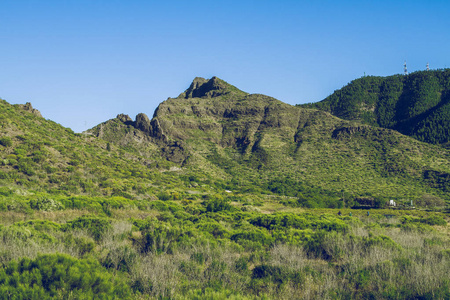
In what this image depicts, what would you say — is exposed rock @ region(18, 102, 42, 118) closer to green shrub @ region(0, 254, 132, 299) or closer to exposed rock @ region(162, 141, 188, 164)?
exposed rock @ region(162, 141, 188, 164)

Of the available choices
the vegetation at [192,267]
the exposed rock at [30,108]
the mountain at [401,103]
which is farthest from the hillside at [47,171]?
the mountain at [401,103]

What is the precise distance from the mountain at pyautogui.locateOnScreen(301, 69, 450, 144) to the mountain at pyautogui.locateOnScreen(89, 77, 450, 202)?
996 inches

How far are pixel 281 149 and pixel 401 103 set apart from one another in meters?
73.6

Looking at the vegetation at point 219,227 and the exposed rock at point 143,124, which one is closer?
the vegetation at point 219,227

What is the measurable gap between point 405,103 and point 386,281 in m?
141

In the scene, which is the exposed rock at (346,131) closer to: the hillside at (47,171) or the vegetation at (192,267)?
the hillside at (47,171)

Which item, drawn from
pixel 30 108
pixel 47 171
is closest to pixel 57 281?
pixel 47 171

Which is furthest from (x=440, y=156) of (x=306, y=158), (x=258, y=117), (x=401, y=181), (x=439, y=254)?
(x=439, y=254)

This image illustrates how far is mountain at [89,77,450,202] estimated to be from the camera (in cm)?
6419

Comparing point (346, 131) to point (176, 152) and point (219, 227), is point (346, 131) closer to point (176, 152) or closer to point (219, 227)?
point (176, 152)

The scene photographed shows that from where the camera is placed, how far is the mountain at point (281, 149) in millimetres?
64188

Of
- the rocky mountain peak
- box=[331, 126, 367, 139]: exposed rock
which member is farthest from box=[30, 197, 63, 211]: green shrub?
the rocky mountain peak

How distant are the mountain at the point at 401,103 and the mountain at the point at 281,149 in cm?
2531

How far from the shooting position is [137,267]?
722 cm
